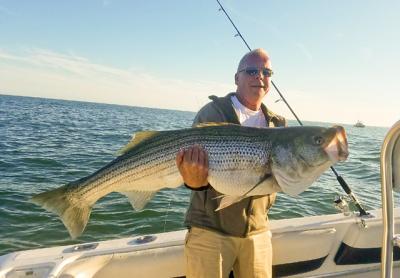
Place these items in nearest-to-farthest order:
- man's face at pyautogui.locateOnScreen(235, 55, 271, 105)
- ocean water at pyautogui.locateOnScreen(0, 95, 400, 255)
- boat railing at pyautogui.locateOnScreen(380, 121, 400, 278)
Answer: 1. boat railing at pyautogui.locateOnScreen(380, 121, 400, 278)
2. man's face at pyautogui.locateOnScreen(235, 55, 271, 105)
3. ocean water at pyautogui.locateOnScreen(0, 95, 400, 255)

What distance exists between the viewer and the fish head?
3068 millimetres

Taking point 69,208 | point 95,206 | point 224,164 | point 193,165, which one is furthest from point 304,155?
point 95,206

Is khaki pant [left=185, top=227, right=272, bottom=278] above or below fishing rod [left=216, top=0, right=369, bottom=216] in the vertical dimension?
below

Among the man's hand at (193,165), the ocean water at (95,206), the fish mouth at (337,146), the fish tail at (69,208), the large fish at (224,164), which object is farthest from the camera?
the ocean water at (95,206)

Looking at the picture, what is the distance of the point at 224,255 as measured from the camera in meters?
3.76

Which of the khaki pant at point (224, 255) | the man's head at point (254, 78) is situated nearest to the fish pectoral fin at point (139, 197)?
the khaki pant at point (224, 255)

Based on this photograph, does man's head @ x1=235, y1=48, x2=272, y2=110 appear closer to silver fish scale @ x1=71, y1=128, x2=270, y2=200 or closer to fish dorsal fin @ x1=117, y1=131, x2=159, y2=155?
silver fish scale @ x1=71, y1=128, x2=270, y2=200

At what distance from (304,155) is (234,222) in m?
1.02

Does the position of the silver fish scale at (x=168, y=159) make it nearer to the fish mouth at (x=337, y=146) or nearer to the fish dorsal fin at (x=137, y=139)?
the fish dorsal fin at (x=137, y=139)

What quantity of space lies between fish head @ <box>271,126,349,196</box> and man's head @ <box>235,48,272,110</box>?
97 centimetres

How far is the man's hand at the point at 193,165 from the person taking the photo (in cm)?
326

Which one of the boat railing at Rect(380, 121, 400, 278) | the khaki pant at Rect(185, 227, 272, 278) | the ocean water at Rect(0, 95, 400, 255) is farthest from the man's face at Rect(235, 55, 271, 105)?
the ocean water at Rect(0, 95, 400, 255)

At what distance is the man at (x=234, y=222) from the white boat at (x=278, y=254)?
766 millimetres

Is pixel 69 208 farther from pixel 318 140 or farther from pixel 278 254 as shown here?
pixel 278 254
